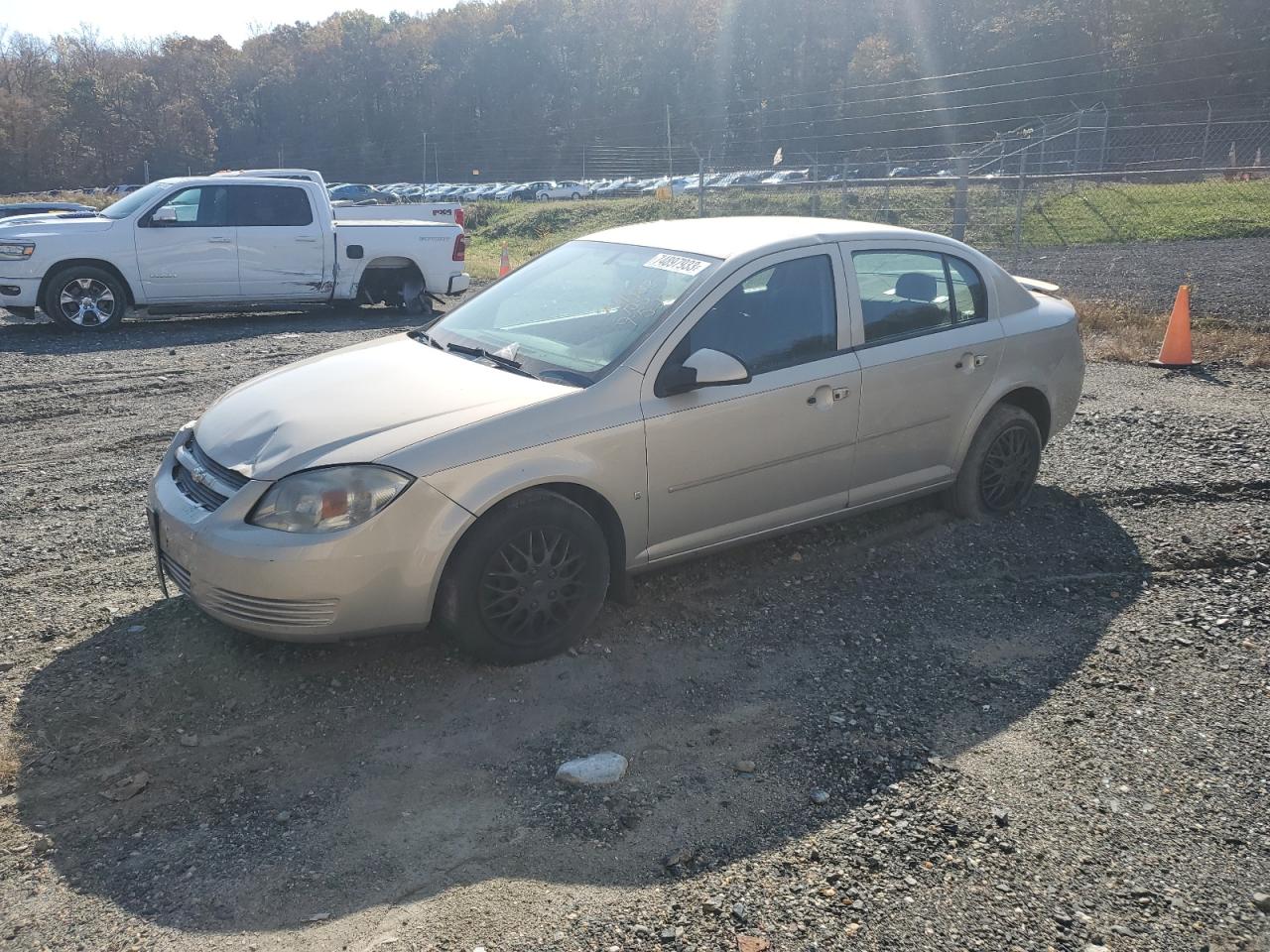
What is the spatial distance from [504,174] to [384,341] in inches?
2087

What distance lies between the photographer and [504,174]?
55.9 m

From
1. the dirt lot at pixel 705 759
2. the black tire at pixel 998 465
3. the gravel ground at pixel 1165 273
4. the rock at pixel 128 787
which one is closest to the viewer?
the dirt lot at pixel 705 759

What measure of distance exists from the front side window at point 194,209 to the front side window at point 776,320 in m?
9.92

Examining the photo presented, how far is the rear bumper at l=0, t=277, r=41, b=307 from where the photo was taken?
11734 millimetres

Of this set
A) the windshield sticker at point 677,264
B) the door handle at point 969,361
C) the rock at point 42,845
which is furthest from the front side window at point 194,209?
the rock at point 42,845

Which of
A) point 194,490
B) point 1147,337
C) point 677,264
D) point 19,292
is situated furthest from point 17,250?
point 1147,337

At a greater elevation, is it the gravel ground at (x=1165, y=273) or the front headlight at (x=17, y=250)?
the front headlight at (x=17, y=250)

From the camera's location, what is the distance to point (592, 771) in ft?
11.5

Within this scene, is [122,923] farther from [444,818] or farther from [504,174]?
[504,174]

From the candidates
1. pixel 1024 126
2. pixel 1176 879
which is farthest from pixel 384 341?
pixel 1024 126

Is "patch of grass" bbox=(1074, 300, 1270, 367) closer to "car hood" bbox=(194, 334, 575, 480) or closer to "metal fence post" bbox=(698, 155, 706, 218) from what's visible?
"car hood" bbox=(194, 334, 575, 480)

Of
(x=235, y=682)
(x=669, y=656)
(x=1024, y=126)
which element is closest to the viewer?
(x=235, y=682)

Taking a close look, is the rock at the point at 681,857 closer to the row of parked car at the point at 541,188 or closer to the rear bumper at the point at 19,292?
the rear bumper at the point at 19,292

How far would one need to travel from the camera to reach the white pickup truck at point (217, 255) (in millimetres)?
11961
